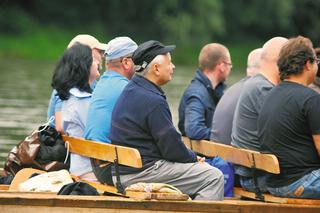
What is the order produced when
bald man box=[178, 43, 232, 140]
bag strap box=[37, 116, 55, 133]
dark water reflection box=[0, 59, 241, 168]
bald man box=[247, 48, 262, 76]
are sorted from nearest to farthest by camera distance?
bag strap box=[37, 116, 55, 133] → bald man box=[178, 43, 232, 140] → bald man box=[247, 48, 262, 76] → dark water reflection box=[0, 59, 241, 168]

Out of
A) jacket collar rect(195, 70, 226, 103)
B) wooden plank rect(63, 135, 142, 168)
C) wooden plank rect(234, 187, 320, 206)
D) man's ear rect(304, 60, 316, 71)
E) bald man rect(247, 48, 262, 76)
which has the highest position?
man's ear rect(304, 60, 316, 71)

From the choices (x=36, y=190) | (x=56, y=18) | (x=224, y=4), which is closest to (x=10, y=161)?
(x=36, y=190)

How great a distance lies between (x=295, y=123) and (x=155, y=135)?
101 centimetres

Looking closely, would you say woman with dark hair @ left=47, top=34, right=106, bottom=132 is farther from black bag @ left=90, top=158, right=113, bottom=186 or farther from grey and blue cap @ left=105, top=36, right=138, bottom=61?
black bag @ left=90, top=158, right=113, bottom=186

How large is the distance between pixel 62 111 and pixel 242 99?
155cm

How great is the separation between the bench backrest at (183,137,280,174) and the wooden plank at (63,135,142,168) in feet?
3.20

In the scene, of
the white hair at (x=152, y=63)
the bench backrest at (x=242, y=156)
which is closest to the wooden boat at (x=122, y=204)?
the bench backrest at (x=242, y=156)

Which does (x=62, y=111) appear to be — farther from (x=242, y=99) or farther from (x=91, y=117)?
(x=242, y=99)

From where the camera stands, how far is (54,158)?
357 inches

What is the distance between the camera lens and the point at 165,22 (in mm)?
53219

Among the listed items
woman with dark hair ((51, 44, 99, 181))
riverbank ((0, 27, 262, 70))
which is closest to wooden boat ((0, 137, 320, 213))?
woman with dark hair ((51, 44, 99, 181))

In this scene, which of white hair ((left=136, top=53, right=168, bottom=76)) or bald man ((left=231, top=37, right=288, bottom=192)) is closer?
white hair ((left=136, top=53, right=168, bottom=76))

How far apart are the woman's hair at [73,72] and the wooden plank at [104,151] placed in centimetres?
57

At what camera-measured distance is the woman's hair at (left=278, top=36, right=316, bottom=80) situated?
25.5 ft
